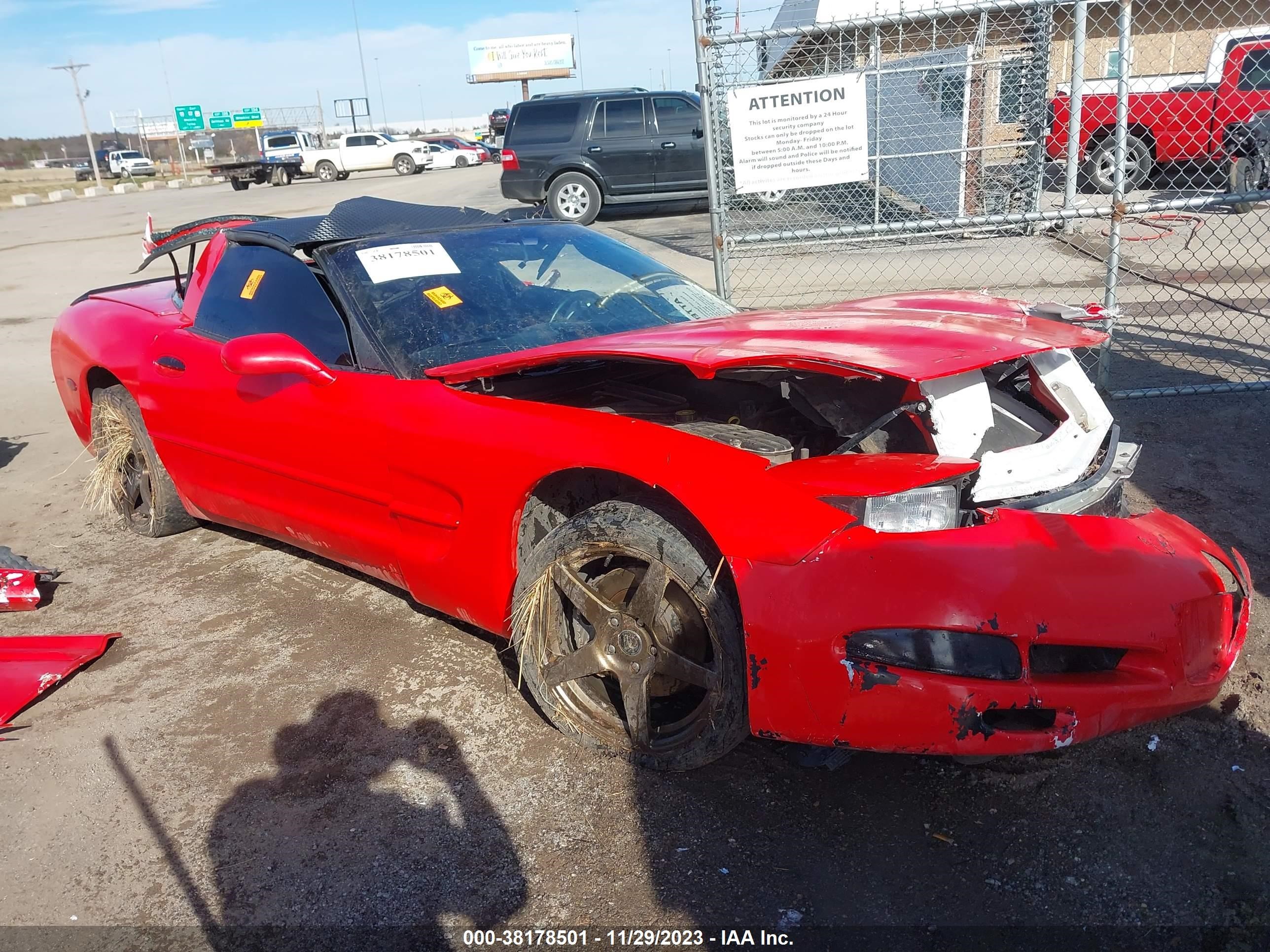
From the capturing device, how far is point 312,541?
3562 millimetres

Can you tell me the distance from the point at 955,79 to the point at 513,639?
35.2 ft

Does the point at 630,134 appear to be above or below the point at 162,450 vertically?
above

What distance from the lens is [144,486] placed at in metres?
4.54

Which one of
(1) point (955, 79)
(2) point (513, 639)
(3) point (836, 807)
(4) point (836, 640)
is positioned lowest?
(3) point (836, 807)

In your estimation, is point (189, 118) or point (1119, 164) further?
point (189, 118)

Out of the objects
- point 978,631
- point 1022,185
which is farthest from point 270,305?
point 1022,185

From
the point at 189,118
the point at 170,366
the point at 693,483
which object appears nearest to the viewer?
the point at 693,483

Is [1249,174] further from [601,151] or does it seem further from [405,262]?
[405,262]

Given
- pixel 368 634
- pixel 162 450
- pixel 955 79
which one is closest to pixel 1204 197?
pixel 368 634

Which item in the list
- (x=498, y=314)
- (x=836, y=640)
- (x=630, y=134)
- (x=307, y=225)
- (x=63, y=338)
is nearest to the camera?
(x=836, y=640)

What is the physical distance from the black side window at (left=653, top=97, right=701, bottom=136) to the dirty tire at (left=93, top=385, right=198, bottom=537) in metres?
12.1

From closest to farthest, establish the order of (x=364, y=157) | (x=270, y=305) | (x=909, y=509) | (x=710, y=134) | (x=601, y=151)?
1. (x=909, y=509)
2. (x=270, y=305)
3. (x=710, y=134)
4. (x=601, y=151)
5. (x=364, y=157)

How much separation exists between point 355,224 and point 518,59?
69118mm

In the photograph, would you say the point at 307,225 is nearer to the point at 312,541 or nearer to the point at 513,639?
the point at 312,541
